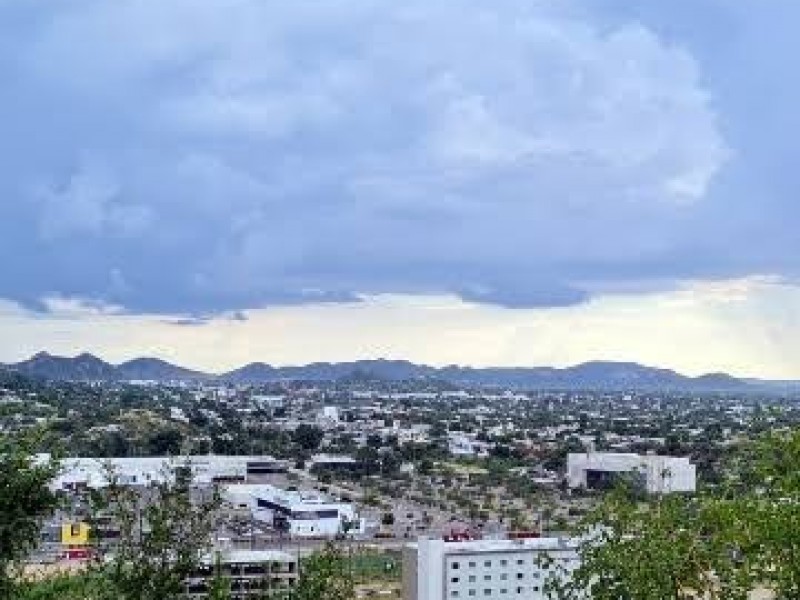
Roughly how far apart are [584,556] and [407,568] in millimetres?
21977

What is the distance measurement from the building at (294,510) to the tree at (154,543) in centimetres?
3341

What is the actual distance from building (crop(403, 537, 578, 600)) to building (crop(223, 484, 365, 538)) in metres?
10.9

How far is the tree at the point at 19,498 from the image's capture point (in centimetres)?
719

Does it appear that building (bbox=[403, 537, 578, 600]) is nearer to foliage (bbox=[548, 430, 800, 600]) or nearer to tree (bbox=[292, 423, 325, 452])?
foliage (bbox=[548, 430, 800, 600])

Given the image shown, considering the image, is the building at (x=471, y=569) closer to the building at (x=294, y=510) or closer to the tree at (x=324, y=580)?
the building at (x=294, y=510)

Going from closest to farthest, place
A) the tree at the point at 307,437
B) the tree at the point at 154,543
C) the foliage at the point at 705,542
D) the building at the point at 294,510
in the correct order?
the foliage at the point at 705,542 < the tree at the point at 154,543 < the building at the point at 294,510 < the tree at the point at 307,437

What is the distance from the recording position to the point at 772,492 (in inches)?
287

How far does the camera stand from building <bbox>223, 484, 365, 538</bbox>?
43156 mm

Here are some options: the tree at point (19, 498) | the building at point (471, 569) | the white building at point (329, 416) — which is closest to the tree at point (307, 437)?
the white building at point (329, 416)

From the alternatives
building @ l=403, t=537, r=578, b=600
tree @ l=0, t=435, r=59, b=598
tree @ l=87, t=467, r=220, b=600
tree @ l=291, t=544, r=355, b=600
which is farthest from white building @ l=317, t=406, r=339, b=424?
tree @ l=87, t=467, r=220, b=600

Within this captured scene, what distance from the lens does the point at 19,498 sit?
724cm

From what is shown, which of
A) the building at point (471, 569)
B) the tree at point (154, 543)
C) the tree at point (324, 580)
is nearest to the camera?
the tree at point (154, 543)

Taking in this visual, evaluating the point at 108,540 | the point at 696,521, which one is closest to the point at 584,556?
the point at 696,521

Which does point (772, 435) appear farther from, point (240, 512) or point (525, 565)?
point (240, 512)
